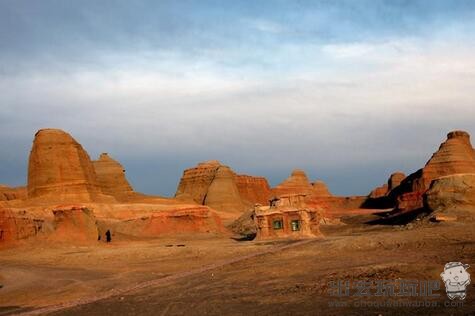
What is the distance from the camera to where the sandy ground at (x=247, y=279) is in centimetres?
1109

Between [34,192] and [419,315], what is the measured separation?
61.3m

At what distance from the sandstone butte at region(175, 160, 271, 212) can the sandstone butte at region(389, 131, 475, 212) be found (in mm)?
29176

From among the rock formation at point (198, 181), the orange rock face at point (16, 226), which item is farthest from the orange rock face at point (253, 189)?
the orange rock face at point (16, 226)

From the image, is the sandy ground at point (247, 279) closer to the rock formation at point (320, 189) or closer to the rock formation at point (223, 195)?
the rock formation at point (223, 195)

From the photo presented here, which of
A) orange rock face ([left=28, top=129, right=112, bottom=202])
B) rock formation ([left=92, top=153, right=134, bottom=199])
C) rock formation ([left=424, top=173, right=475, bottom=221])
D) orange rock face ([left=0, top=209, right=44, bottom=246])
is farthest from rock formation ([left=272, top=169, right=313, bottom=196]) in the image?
orange rock face ([left=0, top=209, right=44, bottom=246])

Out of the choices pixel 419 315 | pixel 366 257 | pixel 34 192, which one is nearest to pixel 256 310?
pixel 419 315

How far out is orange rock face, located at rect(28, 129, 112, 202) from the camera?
62.8 m

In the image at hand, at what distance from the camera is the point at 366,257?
62.9ft

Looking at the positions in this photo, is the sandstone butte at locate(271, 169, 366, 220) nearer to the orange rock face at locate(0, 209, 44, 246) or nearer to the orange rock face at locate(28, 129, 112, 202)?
the orange rock face at locate(28, 129, 112, 202)

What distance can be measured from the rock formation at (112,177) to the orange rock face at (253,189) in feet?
119

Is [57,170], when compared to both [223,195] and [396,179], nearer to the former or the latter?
[223,195]

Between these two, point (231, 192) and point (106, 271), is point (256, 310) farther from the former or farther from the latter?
point (231, 192)

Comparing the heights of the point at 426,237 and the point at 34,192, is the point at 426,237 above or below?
below

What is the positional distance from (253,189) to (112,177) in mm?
44103
